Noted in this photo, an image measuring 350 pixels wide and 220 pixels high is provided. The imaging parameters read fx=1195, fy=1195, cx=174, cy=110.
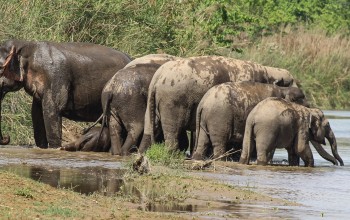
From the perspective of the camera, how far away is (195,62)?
787 inches

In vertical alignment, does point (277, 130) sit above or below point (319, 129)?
above

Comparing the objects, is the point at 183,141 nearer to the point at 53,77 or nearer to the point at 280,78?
the point at 280,78

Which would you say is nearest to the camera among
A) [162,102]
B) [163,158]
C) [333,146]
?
[163,158]

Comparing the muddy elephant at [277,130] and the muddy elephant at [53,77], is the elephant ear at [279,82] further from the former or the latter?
the muddy elephant at [53,77]

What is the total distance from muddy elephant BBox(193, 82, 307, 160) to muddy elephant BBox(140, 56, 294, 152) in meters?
0.51

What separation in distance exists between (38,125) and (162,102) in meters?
2.67

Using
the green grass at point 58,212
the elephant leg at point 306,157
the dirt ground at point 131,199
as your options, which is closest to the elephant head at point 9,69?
the elephant leg at point 306,157

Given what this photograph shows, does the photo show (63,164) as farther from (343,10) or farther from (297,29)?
(343,10)

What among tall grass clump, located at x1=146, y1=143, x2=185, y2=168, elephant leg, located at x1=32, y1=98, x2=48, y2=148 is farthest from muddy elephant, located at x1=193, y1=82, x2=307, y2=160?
elephant leg, located at x1=32, y1=98, x2=48, y2=148

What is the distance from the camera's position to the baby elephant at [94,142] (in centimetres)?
2064

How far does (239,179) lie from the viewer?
16.5 m

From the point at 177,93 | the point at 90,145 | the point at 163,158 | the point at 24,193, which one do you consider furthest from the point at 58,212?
the point at 90,145

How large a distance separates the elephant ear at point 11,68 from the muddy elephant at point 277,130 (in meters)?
4.24

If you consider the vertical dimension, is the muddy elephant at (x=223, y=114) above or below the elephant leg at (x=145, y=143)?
above
